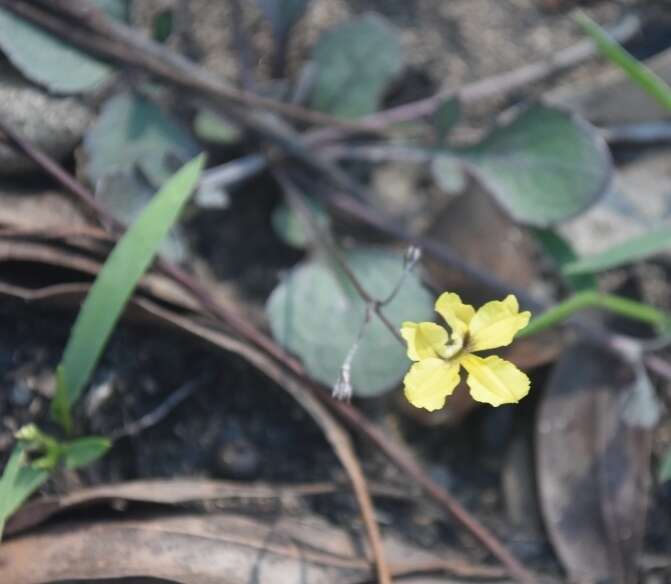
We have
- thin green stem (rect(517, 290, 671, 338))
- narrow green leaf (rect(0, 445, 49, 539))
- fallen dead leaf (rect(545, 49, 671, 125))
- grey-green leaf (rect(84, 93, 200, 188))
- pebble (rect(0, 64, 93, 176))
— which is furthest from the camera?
fallen dead leaf (rect(545, 49, 671, 125))

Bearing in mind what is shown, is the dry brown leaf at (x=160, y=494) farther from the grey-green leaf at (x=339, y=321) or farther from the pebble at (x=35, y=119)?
the pebble at (x=35, y=119)

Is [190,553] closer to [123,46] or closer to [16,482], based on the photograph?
[16,482]

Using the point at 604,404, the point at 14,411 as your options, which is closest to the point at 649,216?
the point at 604,404

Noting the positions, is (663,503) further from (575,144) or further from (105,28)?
(105,28)

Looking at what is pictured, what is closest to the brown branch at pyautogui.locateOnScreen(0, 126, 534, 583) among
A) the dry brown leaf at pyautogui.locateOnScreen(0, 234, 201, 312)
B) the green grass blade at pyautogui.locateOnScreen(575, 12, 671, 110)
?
the dry brown leaf at pyautogui.locateOnScreen(0, 234, 201, 312)

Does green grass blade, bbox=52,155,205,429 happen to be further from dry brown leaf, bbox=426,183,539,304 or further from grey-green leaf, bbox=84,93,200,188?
dry brown leaf, bbox=426,183,539,304

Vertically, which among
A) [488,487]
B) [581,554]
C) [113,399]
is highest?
[113,399]

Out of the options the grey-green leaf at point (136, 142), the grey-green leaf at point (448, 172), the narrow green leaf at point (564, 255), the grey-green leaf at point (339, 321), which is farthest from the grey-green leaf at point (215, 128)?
the narrow green leaf at point (564, 255)
